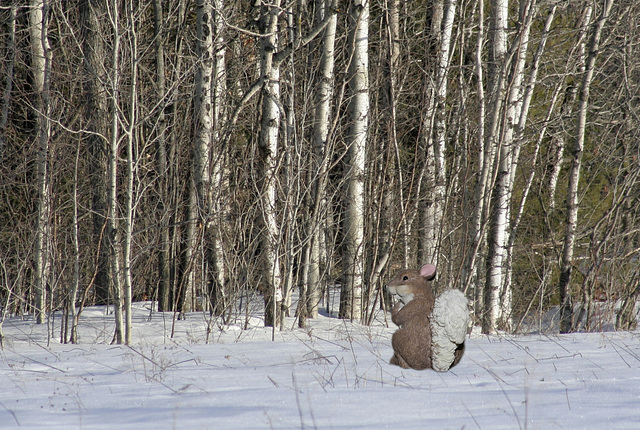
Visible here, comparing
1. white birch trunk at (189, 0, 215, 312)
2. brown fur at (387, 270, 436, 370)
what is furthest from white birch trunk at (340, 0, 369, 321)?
brown fur at (387, 270, 436, 370)

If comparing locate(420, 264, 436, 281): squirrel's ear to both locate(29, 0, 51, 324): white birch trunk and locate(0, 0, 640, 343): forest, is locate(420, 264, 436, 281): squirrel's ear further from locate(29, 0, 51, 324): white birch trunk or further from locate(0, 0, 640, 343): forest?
locate(29, 0, 51, 324): white birch trunk

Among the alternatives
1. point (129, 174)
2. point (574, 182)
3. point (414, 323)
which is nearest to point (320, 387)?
point (414, 323)

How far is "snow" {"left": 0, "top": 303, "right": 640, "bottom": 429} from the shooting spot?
10.1ft

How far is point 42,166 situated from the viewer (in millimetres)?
8836

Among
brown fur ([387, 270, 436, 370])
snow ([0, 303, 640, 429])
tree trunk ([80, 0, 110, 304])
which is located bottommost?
snow ([0, 303, 640, 429])

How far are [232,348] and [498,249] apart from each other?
4.31 metres

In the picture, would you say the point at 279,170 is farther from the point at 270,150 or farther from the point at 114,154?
the point at 114,154

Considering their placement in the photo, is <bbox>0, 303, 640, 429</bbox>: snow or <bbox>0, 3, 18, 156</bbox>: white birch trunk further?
<bbox>0, 3, 18, 156</bbox>: white birch trunk

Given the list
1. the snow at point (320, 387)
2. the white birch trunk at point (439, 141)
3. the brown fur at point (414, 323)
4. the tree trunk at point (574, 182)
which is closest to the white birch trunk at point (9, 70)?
the snow at point (320, 387)

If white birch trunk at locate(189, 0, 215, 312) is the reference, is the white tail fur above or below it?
below

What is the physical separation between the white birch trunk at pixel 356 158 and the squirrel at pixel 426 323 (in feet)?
13.8

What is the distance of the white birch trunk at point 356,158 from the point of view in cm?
823

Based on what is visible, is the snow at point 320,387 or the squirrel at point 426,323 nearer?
the snow at point 320,387

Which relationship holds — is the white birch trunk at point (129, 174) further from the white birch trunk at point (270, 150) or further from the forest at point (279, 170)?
the white birch trunk at point (270, 150)
